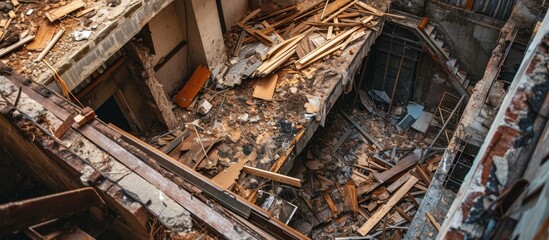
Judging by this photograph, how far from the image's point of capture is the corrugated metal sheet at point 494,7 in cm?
1146

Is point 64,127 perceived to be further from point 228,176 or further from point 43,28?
point 228,176

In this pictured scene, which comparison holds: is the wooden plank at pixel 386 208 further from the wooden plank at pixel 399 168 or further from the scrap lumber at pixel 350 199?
the scrap lumber at pixel 350 199

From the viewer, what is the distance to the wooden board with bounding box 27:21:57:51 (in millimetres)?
7637

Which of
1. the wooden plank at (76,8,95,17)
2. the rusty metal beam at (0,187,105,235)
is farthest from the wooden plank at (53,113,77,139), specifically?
the wooden plank at (76,8,95,17)

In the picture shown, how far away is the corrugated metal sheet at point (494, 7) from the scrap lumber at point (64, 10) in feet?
31.8

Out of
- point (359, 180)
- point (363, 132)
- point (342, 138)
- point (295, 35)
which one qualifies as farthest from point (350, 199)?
point (295, 35)

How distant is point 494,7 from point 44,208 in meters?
11.7

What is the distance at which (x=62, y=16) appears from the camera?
7.95 meters

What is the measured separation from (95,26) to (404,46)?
9.19 meters

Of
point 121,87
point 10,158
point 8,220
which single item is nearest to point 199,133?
point 121,87

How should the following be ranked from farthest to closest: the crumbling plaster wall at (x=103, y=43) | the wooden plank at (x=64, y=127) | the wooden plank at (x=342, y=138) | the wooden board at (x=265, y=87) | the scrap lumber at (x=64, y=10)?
the wooden plank at (x=342, y=138)
the wooden board at (x=265, y=87)
the scrap lumber at (x=64, y=10)
the crumbling plaster wall at (x=103, y=43)
the wooden plank at (x=64, y=127)

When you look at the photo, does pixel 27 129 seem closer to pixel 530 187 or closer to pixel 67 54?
pixel 67 54

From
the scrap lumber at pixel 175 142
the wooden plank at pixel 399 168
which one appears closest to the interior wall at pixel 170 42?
the scrap lumber at pixel 175 142

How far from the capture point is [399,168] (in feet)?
38.2
